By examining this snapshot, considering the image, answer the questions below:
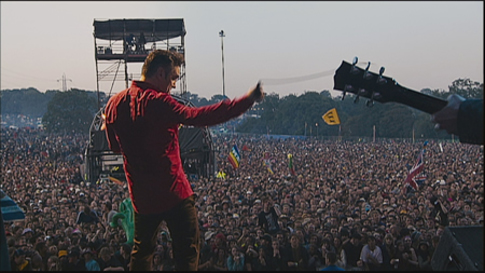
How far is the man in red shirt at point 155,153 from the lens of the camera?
8.54ft

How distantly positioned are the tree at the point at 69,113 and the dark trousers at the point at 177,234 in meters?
62.4

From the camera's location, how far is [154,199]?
8.94 ft

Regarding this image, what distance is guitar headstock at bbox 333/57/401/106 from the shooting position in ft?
10.6

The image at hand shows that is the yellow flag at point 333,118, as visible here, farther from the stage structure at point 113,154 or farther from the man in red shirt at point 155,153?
the man in red shirt at point 155,153

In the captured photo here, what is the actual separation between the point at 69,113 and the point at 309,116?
1130 inches

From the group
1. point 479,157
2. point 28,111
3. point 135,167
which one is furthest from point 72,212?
point 28,111

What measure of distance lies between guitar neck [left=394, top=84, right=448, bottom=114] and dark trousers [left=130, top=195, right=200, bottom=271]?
4.83 feet

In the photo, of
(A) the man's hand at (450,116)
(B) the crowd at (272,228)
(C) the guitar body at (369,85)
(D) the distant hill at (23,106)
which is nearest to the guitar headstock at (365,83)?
(C) the guitar body at (369,85)

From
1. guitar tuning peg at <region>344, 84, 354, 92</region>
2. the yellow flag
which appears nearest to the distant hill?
the yellow flag

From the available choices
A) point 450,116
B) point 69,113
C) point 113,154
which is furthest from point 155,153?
point 69,113

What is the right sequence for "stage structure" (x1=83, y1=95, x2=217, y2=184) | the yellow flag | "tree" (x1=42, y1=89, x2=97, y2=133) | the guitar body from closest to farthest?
1. the guitar body
2. "stage structure" (x1=83, y1=95, x2=217, y2=184)
3. the yellow flag
4. "tree" (x1=42, y1=89, x2=97, y2=133)

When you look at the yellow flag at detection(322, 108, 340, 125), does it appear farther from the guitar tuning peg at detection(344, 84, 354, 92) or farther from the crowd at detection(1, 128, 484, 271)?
the guitar tuning peg at detection(344, 84, 354, 92)

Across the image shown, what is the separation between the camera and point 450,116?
2822mm

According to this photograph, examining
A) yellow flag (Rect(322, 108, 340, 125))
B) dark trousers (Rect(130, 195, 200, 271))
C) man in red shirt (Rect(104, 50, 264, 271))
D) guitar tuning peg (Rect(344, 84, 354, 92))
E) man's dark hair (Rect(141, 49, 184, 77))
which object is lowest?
dark trousers (Rect(130, 195, 200, 271))
